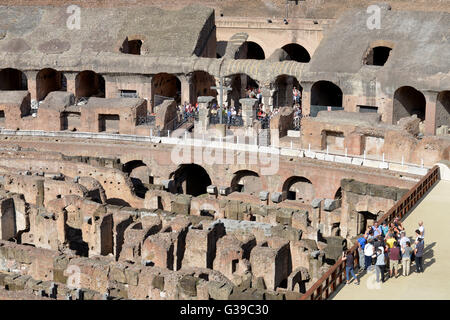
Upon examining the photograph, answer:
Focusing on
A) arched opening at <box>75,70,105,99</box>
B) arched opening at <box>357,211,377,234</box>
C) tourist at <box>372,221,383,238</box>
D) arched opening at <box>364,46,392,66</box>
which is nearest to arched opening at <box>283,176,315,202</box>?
arched opening at <box>357,211,377,234</box>

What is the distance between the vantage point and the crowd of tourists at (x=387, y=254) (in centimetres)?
1995

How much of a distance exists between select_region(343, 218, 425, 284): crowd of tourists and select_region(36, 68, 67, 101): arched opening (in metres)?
27.3

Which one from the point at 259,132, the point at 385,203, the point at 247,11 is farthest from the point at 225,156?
the point at 247,11

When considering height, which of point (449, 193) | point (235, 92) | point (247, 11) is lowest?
point (449, 193)

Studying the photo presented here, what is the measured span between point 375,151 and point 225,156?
252 inches

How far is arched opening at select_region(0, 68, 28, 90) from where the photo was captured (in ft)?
154

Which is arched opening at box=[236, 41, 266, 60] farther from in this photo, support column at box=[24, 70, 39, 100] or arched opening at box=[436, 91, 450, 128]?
arched opening at box=[436, 91, 450, 128]

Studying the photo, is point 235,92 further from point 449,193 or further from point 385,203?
point 449,193

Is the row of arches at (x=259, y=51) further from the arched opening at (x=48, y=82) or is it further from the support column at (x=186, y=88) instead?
the arched opening at (x=48, y=82)

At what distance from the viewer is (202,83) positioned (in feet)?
144

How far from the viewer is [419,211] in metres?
24.7

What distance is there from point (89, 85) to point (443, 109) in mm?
19014

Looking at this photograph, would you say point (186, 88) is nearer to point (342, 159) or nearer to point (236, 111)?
point (236, 111)

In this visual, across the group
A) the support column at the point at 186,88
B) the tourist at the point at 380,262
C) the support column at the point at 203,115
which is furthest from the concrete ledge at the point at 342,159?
the tourist at the point at 380,262
